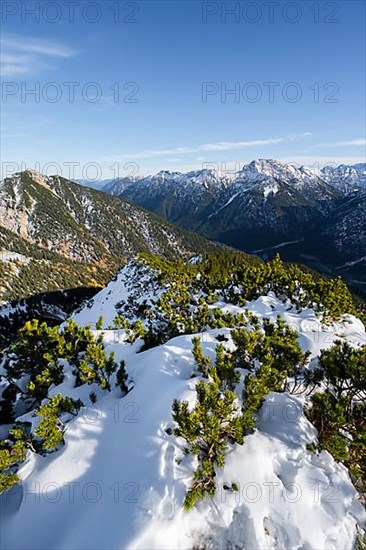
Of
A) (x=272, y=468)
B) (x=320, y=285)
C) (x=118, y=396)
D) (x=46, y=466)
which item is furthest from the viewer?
(x=320, y=285)

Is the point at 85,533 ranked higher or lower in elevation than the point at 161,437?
lower

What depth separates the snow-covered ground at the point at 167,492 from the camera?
11727 mm

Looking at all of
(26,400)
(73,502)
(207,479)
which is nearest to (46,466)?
(73,502)

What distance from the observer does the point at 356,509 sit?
12.8m

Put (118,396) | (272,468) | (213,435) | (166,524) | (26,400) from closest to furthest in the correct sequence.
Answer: (166,524) → (213,435) → (272,468) → (118,396) → (26,400)

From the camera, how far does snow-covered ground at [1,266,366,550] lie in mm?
11727

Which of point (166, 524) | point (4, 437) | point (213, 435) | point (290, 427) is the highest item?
point (213, 435)

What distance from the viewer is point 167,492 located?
40.4 ft

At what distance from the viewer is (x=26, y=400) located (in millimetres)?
21906

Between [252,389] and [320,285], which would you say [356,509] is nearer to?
[252,389]

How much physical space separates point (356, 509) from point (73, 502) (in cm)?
1101

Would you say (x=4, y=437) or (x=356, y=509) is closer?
(x=356, y=509)

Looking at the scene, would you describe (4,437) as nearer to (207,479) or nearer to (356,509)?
(207,479)

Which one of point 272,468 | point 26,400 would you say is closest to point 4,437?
point 26,400
